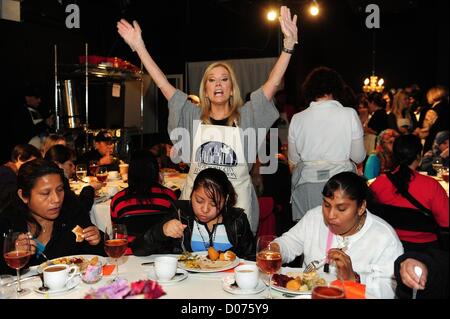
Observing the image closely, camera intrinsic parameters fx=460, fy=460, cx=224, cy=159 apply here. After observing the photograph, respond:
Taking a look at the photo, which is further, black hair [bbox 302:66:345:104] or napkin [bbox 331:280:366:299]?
black hair [bbox 302:66:345:104]

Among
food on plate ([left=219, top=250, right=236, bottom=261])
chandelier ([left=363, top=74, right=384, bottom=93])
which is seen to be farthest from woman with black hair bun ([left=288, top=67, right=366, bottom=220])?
chandelier ([left=363, top=74, right=384, bottom=93])

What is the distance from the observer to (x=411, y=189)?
253 centimetres

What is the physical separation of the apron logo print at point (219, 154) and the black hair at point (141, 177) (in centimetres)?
40

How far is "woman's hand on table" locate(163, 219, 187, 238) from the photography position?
1882 millimetres

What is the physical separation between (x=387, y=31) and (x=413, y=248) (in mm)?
10759

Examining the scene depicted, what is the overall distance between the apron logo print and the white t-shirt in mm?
610

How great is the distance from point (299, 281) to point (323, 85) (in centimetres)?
170

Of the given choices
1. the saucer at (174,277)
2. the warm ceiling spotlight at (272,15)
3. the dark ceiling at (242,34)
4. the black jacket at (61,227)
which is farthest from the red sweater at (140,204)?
the warm ceiling spotlight at (272,15)

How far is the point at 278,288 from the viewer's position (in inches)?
58.6

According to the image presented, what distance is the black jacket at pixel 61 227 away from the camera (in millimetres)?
1942

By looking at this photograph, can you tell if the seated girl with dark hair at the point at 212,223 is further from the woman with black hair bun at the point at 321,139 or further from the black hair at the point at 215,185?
the woman with black hair bun at the point at 321,139

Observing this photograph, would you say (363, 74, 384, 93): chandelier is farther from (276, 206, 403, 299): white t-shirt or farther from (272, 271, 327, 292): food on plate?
(272, 271, 327, 292): food on plate

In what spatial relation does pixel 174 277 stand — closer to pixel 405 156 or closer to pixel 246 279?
pixel 246 279
